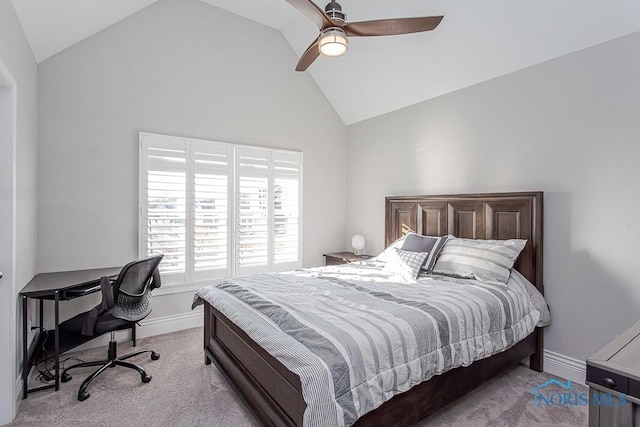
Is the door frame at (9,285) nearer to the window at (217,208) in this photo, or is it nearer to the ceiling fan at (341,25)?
the window at (217,208)

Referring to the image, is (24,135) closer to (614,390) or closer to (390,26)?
(390,26)

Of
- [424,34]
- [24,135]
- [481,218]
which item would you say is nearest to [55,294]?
[24,135]

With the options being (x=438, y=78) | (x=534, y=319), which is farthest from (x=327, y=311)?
(x=438, y=78)

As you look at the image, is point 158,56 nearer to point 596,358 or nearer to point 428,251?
point 428,251

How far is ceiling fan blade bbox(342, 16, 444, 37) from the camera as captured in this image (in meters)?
2.39

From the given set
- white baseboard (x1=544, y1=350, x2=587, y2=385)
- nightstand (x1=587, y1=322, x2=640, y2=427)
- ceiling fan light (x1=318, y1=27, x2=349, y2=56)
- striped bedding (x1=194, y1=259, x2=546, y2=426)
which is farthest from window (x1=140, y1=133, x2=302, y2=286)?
nightstand (x1=587, y1=322, x2=640, y2=427)

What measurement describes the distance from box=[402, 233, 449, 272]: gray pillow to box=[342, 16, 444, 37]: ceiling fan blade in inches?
73.2

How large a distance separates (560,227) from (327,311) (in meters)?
2.17

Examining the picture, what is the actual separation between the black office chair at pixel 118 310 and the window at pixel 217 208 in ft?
2.94

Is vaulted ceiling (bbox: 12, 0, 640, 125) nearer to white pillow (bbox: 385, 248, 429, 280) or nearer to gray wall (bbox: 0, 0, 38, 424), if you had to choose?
gray wall (bbox: 0, 0, 38, 424)

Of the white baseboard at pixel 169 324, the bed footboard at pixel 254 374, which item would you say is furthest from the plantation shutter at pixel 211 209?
the bed footboard at pixel 254 374

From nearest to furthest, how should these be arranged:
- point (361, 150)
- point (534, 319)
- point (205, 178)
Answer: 1. point (534, 319)
2. point (205, 178)
3. point (361, 150)

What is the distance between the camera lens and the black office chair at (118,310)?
8.29 feet

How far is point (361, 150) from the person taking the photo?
16.1ft
